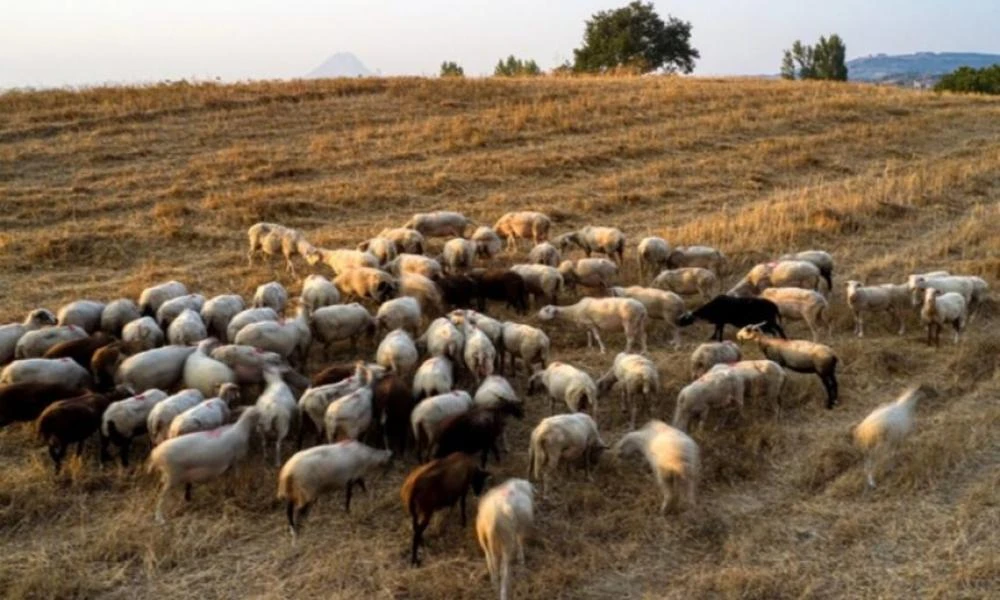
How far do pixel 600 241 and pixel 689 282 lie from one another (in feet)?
6.94

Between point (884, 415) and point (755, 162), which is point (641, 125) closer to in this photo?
point (755, 162)

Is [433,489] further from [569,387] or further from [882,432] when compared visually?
[882,432]

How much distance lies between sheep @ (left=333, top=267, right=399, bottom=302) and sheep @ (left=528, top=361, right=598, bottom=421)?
3.07m

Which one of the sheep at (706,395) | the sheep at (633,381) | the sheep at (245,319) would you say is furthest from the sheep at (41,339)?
the sheep at (706,395)

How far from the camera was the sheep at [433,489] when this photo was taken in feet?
21.7

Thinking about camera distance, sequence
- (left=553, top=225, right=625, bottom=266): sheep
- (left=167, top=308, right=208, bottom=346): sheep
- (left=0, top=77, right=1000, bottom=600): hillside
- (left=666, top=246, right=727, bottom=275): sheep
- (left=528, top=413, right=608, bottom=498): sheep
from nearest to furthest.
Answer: (left=0, top=77, right=1000, bottom=600): hillside < (left=528, top=413, right=608, bottom=498): sheep < (left=167, top=308, right=208, bottom=346): sheep < (left=666, top=246, right=727, bottom=275): sheep < (left=553, top=225, right=625, bottom=266): sheep

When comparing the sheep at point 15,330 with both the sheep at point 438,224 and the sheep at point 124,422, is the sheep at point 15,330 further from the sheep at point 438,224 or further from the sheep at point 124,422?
the sheep at point 438,224

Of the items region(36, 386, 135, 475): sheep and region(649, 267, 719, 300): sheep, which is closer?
region(36, 386, 135, 475): sheep

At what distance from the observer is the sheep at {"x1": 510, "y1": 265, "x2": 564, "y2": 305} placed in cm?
1201

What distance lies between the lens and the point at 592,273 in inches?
492

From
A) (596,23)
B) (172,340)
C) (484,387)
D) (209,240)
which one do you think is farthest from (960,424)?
(596,23)

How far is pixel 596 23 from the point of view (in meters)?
64.1

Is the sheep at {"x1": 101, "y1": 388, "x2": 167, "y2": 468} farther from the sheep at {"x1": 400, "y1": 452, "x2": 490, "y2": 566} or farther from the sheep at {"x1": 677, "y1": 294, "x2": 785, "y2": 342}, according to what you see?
the sheep at {"x1": 677, "y1": 294, "x2": 785, "y2": 342}

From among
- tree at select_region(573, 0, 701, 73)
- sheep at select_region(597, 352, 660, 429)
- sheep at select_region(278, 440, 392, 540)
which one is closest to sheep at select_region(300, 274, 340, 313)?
sheep at select_region(597, 352, 660, 429)
